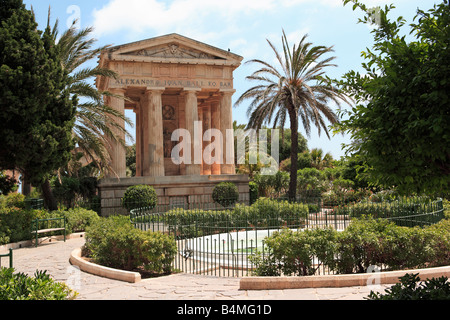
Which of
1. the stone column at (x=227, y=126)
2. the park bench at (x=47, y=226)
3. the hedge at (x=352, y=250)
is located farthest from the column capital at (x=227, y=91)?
the hedge at (x=352, y=250)

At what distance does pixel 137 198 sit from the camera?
21516mm

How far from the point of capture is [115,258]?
31.2 feet

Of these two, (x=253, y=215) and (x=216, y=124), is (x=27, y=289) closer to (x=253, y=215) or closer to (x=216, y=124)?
(x=253, y=215)

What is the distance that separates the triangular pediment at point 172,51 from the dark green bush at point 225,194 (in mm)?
8333

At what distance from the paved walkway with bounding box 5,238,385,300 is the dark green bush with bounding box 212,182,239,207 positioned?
14205mm

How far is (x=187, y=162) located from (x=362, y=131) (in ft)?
74.1

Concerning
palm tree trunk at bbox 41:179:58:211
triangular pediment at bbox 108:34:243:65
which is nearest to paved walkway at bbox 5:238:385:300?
palm tree trunk at bbox 41:179:58:211

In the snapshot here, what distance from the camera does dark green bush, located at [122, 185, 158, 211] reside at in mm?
21516

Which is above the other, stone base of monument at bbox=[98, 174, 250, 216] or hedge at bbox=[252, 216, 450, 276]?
stone base of monument at bbox=[98, 174, 250, 216]

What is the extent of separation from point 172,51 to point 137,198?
10093 millimetres

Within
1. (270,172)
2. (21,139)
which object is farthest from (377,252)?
(270,172)

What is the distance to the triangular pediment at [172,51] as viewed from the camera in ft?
82.9

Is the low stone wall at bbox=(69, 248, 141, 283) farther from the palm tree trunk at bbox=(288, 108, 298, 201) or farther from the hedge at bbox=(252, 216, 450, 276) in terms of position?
the palm tree trunk at bbox=(288, 108, 298, 201)

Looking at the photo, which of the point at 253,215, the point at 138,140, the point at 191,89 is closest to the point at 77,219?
the point at 253,215
